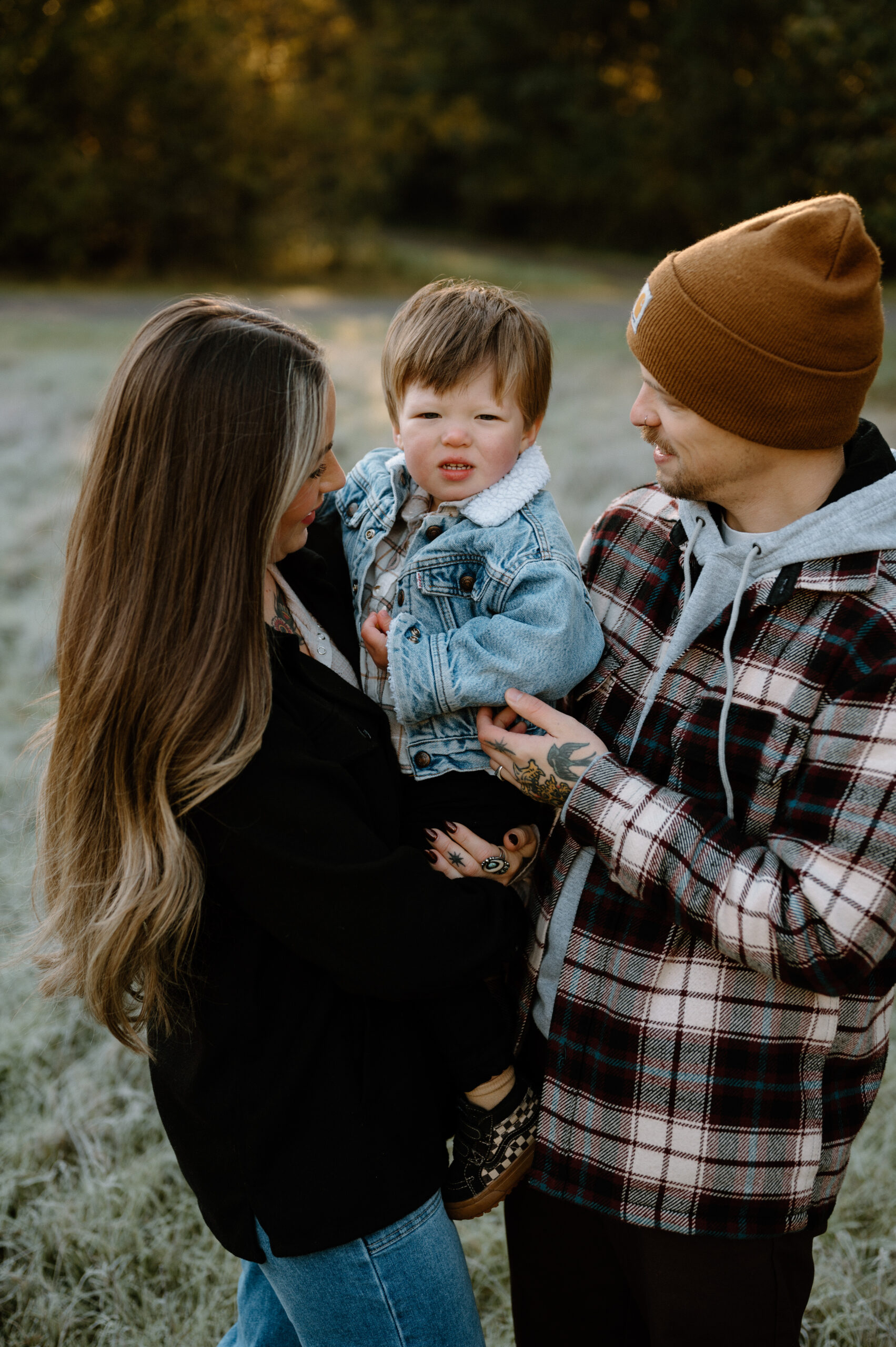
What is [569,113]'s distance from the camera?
28031mm

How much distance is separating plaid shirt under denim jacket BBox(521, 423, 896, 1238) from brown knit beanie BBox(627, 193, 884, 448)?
0.15m

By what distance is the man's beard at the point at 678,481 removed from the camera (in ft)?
5.58

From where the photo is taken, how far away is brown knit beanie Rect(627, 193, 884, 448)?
4.97 feet

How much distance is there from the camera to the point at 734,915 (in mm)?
A: 1476

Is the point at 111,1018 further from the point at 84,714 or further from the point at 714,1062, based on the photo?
the point at 714,1062

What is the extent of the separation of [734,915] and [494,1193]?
0.69m

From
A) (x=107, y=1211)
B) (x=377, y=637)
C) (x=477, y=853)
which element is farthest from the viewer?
(x=107, y=1211)

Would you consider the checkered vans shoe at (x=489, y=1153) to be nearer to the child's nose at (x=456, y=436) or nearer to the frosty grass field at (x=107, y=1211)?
the frosty grass field at (x=107, y=1211)

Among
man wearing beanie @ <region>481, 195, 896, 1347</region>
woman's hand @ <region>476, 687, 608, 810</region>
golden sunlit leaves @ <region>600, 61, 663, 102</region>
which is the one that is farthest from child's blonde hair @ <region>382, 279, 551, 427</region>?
golden sunlit leaves @ <region>600, 61, 663, 102</region>

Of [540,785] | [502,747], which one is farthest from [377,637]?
[540,785]

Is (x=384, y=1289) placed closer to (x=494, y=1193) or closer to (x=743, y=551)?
(x=494, y=1193)

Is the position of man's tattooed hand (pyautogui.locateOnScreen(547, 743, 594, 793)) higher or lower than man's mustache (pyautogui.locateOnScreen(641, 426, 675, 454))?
lower

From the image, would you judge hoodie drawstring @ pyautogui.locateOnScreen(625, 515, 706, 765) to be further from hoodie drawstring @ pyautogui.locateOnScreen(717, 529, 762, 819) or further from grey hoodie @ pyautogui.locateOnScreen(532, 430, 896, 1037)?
hoodie drawstring @ pyautogui.locateOnScreen(717, 529, 762, 819)

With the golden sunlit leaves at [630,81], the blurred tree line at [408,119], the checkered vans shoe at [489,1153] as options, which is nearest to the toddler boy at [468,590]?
the checkered vans shoe at [489,1153]
